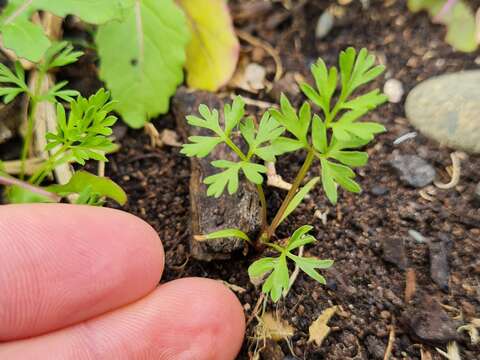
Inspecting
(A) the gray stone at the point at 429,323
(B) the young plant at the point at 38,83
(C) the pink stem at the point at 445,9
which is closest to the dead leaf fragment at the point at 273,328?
(A) the gray stone at the point at 429,323

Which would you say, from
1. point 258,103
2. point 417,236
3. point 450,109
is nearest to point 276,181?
point 258,103

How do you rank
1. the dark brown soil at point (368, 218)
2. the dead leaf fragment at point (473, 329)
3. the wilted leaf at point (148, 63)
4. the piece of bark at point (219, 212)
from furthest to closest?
the wilted leaf at point (148, 63), the piece of bark at point (219, 212), the dark brown soil at point (368, 218), the dead leaf fragment at point (473, 329)

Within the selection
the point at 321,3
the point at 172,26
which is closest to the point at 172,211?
the point at 172,26

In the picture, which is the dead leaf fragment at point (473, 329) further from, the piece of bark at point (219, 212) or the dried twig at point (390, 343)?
the piece of bark at point (219, 212)

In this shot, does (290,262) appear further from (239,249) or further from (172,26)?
(172,26)

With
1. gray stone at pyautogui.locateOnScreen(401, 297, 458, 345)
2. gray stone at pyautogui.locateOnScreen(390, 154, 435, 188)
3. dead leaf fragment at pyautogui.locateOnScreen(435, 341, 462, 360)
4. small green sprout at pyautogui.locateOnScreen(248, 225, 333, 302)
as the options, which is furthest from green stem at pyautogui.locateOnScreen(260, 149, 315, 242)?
dead leaf fragment at pyautogui.locateOnScreen(435, 341, 462, 360)

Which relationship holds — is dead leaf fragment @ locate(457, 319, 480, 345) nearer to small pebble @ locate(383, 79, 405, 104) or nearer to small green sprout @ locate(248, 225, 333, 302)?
small green sprout @ locate(248, 225, 333, 302)
